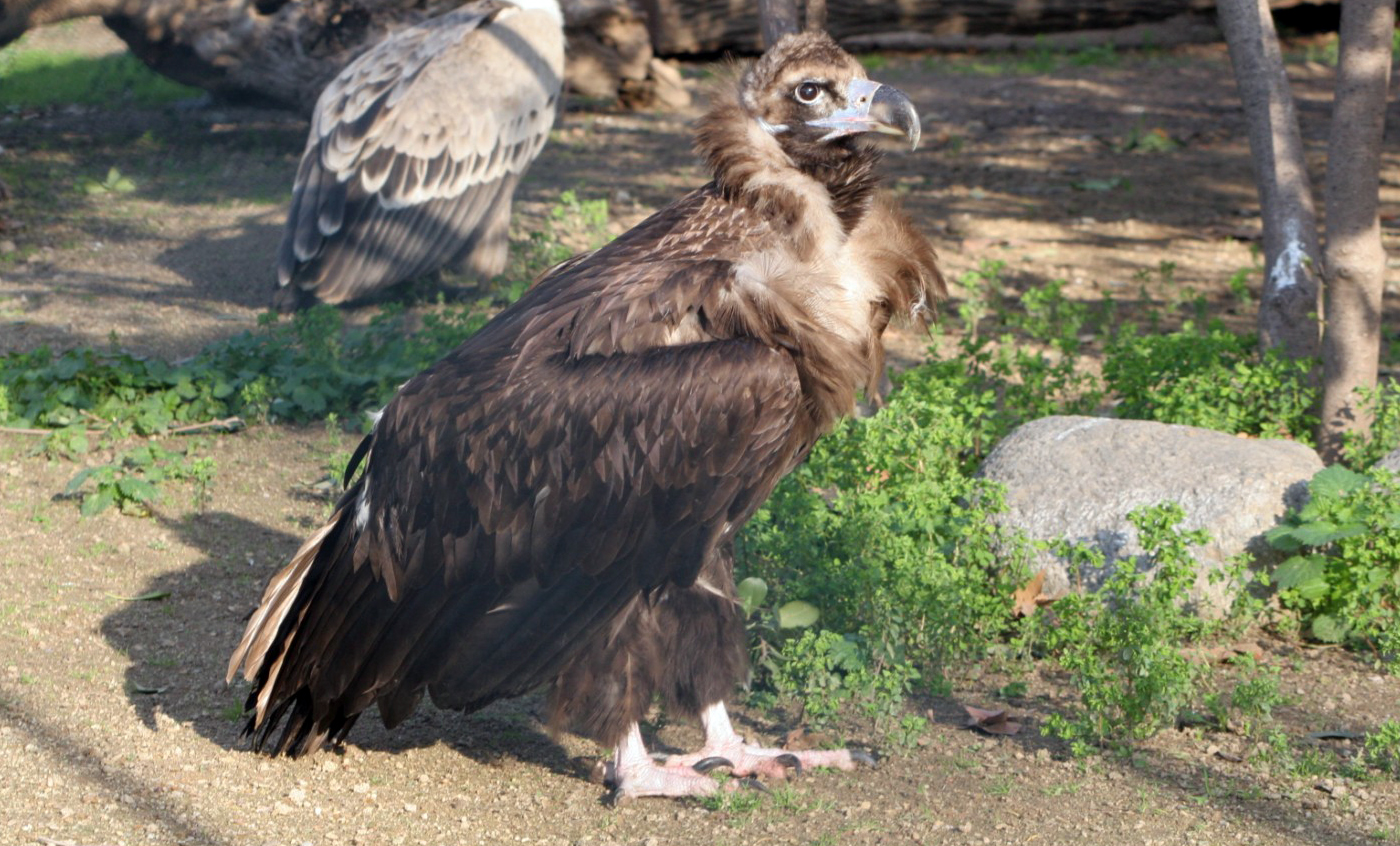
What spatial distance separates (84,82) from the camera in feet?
40.5

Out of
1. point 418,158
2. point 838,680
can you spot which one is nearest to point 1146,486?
point 838,680

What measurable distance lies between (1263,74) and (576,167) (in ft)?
17.9

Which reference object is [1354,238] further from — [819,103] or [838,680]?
[838,680]

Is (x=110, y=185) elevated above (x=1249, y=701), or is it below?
below

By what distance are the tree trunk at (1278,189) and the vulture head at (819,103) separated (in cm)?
231

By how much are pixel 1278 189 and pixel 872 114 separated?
247 centimetres

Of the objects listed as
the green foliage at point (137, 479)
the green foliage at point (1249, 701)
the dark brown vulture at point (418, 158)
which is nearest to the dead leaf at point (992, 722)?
the green foliage at point (1249, 701)

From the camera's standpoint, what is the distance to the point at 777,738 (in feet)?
12.5

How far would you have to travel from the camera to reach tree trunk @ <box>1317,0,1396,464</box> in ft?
15.2

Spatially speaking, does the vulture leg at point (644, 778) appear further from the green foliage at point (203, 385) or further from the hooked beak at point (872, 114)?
the green foliage at point (203, 385)

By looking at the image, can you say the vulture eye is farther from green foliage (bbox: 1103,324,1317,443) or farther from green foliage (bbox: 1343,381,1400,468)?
green foliage (bbox: 1343,381,1400,468)

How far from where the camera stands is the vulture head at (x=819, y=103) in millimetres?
3258

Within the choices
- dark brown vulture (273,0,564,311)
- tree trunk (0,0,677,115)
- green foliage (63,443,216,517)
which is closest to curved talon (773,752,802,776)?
green foliage (63,443,216,517)

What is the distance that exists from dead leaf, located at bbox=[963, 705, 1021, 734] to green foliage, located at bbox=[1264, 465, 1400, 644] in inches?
39.0
